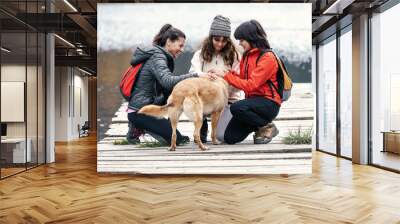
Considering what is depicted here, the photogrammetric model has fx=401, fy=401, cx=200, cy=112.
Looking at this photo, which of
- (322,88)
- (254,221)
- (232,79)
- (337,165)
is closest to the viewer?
(254,221)

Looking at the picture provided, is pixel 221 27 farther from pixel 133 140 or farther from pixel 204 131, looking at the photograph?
pixel 133 140

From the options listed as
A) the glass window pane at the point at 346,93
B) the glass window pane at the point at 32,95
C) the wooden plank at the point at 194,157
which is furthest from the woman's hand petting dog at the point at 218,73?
the glass window pane at the point at 346,93

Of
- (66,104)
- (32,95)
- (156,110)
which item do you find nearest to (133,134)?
(156,110)

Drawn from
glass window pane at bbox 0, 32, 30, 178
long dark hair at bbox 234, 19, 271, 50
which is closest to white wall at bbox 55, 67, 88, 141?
glass window pane at bbox 0, 32, 30, 178

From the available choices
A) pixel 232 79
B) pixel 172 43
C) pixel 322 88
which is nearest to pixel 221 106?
pixel 232 79

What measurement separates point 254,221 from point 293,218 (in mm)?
423

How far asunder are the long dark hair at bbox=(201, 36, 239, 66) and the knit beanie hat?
8cm

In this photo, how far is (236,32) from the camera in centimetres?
645

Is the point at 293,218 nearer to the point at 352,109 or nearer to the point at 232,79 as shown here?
the point at 232,79

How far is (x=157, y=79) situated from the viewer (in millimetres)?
6438

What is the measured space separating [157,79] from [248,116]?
157 cm

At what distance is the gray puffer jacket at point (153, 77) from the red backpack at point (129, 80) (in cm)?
5

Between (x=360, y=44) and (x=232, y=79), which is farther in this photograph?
(x=360, y=44)

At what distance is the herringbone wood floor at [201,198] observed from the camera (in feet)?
13.6
